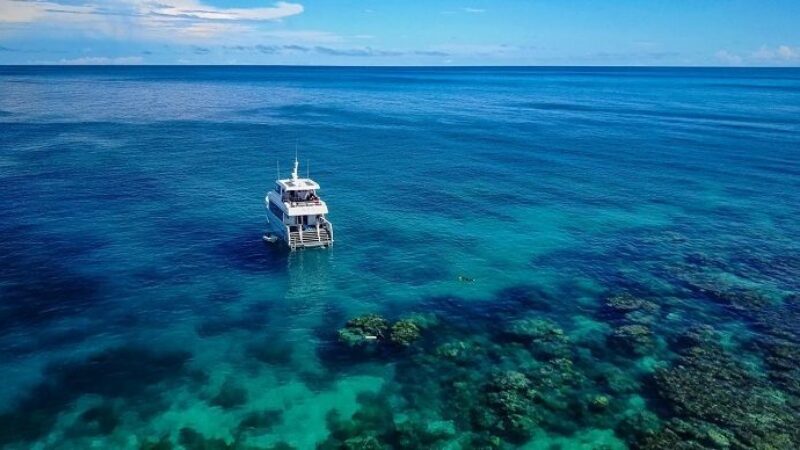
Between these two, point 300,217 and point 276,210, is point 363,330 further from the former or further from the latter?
point 276,210

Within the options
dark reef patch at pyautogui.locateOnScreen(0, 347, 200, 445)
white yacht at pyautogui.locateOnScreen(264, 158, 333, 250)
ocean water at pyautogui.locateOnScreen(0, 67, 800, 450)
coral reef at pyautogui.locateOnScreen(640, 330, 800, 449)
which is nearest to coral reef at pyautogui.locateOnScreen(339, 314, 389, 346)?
ocean water at pyautogui.locateOnScreen(0, 67, 800, 450)

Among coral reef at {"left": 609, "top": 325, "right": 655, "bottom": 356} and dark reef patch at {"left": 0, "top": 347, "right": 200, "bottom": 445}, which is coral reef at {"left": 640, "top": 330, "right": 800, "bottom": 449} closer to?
coral reef at {"left": 609, "top": 325, "right": 655, "bottom": 356}

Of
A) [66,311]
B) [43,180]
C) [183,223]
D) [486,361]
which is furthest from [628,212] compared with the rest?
[43,180]

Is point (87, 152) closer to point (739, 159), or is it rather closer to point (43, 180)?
point (43, 180)

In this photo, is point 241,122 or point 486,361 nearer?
point 486,361

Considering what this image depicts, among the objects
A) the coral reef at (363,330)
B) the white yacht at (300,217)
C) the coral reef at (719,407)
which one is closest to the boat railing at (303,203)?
the white yacht at (300,217)

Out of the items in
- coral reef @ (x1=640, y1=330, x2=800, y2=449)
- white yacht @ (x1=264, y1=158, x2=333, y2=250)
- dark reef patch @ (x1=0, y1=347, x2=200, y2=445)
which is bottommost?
dark reef patch @ (x1=0, y1=347, x2=200, y2=445)
